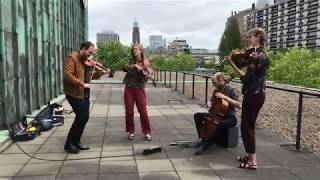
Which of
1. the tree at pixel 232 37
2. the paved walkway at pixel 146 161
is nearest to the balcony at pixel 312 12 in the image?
the tree at pixel 232 37

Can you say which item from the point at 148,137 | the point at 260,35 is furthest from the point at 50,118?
the point at 260,35

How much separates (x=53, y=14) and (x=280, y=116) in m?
7.15

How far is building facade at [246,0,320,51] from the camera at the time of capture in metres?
125

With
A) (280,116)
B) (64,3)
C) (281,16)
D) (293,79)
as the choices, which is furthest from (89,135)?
(281,16)

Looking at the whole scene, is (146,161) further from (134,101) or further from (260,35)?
(260,35)

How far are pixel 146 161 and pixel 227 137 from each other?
4.70 feet

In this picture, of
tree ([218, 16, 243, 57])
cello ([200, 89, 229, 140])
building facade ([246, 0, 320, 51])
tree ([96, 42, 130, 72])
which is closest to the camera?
cello ([200, 89, 229, 140])

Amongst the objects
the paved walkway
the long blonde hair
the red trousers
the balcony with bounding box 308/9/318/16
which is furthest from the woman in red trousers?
the balcony with bounding box 308/9/318/16

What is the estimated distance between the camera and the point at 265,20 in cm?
14938

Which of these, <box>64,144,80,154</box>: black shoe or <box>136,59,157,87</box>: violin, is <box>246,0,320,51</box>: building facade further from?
<box>64,144,80,154</box>: black shoe

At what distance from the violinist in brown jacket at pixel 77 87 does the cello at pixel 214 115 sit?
1.77 metres

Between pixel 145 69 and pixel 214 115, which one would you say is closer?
pixel 214 115

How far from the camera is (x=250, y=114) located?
570 centimetres

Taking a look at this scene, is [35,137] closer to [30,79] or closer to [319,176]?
[30,79]
